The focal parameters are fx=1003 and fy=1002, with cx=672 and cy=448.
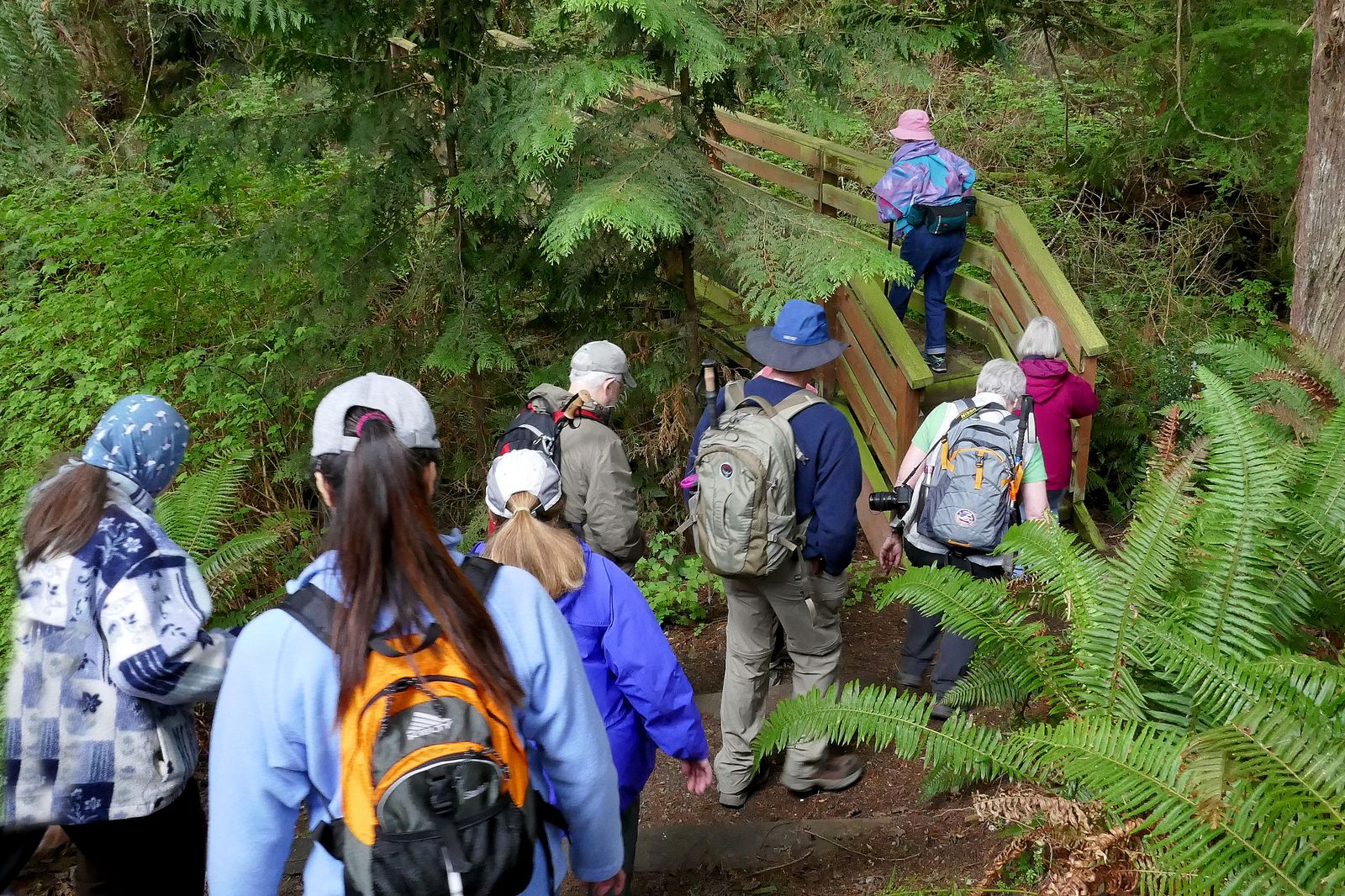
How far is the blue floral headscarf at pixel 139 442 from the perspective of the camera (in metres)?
2.90

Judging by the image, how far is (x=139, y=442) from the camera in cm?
293

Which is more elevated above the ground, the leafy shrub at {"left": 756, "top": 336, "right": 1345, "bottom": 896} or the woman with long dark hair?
the woman with long dark hair

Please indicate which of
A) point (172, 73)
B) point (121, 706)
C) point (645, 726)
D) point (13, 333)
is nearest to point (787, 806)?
point (645, 726)

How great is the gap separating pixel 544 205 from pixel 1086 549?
13.8 ft

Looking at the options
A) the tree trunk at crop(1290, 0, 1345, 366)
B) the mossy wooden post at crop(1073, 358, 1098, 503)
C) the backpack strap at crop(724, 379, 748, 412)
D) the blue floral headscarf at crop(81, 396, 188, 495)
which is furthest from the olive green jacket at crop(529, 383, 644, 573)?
the mossy wooden post at crop(1073, 358, 1098, 503)

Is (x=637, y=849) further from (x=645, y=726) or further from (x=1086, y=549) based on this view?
(x=1086, y=549)

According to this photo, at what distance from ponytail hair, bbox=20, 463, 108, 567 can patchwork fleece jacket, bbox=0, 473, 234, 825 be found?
3 centimetres

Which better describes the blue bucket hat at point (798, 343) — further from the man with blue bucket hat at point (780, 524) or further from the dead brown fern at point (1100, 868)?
the dead brown fern at point (1100, 868)

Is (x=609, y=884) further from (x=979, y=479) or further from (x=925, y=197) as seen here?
(x=925, y=197)

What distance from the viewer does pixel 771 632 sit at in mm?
4625

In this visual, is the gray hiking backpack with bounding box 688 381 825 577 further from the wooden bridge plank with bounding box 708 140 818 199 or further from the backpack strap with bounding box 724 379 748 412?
the wooden bridge plank with bounding box 708 140 818 199

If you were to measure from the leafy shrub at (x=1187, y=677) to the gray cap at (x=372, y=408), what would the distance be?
6.14 ft

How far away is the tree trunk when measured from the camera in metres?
5.04

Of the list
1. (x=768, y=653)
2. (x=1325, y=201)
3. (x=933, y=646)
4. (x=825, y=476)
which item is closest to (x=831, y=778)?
(x=768, y=653)
